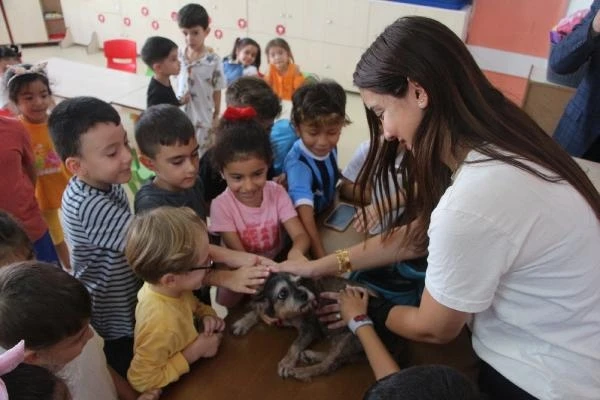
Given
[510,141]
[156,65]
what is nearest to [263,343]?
[510,141]

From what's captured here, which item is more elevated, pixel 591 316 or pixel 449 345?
pixel 591 316

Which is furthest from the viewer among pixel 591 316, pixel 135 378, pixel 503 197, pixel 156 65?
pixel 156 65

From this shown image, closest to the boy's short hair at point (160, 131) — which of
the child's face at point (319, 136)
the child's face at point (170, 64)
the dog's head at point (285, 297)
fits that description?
the child's face at point (319, 136)

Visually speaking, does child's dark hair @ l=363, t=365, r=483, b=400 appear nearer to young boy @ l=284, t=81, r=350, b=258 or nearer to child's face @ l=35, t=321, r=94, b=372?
child's face @ l=35, t=321, r=94, b=372

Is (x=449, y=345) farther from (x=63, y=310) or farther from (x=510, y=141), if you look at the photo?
(x=63, y=310)

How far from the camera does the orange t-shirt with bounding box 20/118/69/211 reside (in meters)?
2.51

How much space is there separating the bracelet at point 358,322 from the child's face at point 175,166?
749 mm

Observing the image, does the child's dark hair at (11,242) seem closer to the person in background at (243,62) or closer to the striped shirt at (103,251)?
the striped shirt at (103,251)

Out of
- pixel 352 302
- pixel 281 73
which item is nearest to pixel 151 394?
pixel 352 302

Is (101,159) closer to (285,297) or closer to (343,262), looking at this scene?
(285,297)

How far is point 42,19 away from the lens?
6.81 m

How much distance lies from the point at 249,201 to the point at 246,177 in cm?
11

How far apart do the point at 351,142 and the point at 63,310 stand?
3.99m

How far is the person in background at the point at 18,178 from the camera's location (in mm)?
1970
